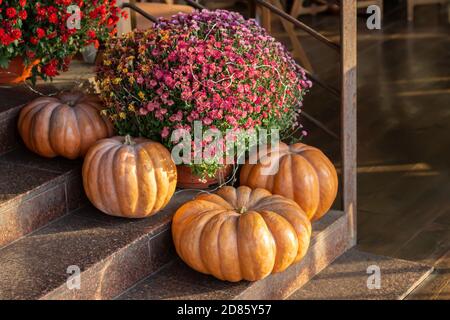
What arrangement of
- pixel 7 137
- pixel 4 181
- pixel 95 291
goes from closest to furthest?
pixel 95 291 < pixel 4 181 < pixel 7 137

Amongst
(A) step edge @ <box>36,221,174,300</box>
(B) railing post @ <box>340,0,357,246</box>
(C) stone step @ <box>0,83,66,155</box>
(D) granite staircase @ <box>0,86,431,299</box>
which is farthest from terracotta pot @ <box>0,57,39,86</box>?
(B) railing post @ <box>340,0,357,246</box>

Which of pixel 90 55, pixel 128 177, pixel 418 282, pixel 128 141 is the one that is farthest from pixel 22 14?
pixel 418 282

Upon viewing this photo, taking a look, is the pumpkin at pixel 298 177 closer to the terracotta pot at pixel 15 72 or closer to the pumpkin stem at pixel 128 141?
the pumpkin stem at pixel 128 141

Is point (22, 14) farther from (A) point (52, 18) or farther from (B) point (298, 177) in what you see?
(B) point (298, 177)

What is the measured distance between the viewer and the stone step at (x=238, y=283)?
2881 millimetres

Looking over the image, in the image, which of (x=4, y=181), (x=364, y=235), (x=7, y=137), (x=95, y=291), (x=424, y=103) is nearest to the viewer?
(x=95, y=291)

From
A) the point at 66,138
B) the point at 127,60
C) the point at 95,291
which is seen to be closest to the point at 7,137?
the point at 66,138

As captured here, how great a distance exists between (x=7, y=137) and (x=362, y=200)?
1.44 m

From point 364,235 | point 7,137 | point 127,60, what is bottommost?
point 364,235

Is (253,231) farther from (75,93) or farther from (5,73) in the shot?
(5,73)

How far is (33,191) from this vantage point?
119 inches

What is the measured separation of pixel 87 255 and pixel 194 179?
572 millimetres
